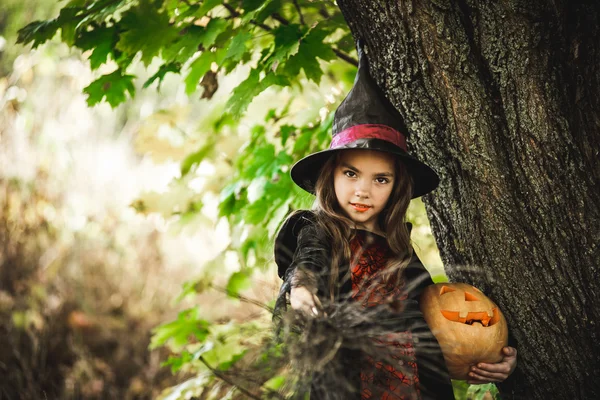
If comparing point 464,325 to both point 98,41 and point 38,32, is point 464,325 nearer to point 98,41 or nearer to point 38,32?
point 98,41

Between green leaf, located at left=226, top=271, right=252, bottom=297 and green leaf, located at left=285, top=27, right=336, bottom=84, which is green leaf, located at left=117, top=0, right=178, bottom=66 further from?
green leaf, located at left=226, top=271, right=252, bottom=297

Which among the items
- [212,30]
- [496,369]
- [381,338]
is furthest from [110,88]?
[496,369]

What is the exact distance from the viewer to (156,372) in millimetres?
5180

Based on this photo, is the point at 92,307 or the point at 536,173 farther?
the point at 92,307

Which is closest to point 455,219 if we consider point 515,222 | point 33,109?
point 515,222

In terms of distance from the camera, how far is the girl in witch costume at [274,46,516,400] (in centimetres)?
186

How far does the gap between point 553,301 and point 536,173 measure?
473 millimetres

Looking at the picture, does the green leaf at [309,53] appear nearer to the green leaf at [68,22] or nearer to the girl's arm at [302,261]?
the girl's arm at [302,261]

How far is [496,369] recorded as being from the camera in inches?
77.0

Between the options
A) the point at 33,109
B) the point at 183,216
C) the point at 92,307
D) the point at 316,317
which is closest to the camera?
the point at 316,317

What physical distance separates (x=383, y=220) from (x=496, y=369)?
2.28 ft

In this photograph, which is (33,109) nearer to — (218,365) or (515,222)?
(218,365)

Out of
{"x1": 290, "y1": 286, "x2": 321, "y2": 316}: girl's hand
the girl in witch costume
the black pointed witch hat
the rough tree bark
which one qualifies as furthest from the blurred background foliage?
the rough tree bark

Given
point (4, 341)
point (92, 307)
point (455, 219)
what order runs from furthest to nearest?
point (92, 307), point (4, 341), point (455, 219)
